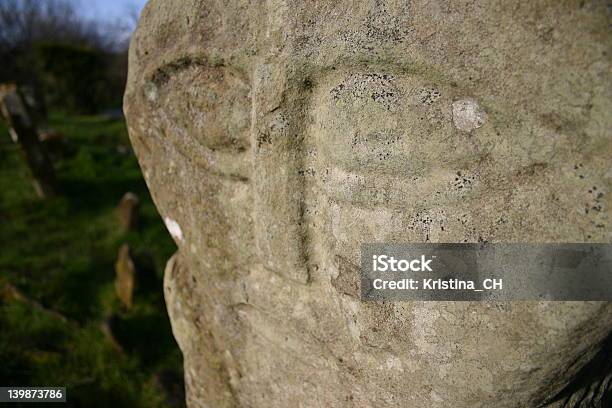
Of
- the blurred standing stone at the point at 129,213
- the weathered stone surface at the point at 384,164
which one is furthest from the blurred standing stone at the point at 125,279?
the weathered stone surface at the point at 384,164

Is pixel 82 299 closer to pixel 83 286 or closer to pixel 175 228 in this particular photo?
pixel 83 286

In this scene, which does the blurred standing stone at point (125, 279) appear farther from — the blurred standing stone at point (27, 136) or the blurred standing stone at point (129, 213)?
the blurred standing stone at point (27, 136)

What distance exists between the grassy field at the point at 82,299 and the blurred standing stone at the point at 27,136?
0.14 meters

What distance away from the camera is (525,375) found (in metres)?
0.79

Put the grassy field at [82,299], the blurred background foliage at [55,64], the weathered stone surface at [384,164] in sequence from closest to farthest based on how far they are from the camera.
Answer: the weathered stone surface at [384,164] < the grassy field at [82,299] < the blurred background foliage at [55,64]

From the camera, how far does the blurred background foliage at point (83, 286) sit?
6.72ft

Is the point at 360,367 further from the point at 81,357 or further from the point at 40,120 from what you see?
the point at 40,120

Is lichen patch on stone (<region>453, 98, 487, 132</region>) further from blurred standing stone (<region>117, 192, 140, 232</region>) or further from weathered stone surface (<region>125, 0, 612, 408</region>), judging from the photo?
blurred standing stone (<region>117, 192, 140, 232</region>)

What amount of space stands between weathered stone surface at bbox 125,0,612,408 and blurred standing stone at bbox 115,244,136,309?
1.59 metres

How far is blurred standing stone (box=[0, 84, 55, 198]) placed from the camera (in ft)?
12.1

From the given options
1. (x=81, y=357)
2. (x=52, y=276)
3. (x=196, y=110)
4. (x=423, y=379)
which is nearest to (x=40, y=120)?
(x=52, y=276)

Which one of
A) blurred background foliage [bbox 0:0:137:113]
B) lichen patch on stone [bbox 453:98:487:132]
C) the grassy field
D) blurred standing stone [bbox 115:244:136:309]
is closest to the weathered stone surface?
lichen patch on stone [bbox 453:98:487:132]

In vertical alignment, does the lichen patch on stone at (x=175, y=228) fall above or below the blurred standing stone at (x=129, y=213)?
above

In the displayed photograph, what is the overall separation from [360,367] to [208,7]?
2.55 feet
